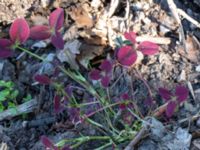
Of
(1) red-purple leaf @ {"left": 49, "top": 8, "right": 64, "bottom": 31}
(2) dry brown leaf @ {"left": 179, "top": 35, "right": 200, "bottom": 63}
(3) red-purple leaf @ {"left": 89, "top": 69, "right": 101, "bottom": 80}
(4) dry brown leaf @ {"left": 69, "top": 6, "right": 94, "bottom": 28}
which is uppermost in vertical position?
(1) red-purple leaf @ {"left": 49, "top": 8, "right": 64, "bottom": 31}

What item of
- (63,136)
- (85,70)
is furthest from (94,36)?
(63,136)

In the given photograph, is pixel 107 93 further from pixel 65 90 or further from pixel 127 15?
pixel 127 15

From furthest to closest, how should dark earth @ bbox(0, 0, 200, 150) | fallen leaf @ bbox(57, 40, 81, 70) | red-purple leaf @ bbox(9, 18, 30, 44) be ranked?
1. fallen leaf @ bbox(57, 40, 81, 70)
2. dark earth @ bbox(0, 0, 200, 150)
3. red-purple leaf @ bbox(9, 18, 30, 44)

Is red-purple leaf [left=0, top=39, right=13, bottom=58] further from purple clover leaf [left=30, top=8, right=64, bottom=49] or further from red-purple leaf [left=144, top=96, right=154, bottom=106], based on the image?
red-purple leaf [left=144, top=96, right=154, bottom=106]

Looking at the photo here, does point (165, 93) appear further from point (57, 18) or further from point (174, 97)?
point (57, 18)

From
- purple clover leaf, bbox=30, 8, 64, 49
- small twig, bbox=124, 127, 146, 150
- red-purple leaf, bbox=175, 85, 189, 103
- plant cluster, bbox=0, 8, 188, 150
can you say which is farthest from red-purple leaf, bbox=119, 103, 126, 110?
purple clover leaf, bbox=30, 8, 64, 49

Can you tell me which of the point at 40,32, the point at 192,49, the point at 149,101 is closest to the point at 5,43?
the point at 40,32
